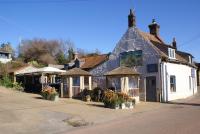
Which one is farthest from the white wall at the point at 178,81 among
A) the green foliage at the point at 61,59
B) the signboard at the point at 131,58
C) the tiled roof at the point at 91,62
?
the green foliage at the point at 61,59

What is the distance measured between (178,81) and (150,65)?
4.47 meters

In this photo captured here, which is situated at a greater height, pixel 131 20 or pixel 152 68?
pixel 131 20

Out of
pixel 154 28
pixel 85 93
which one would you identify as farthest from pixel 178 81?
pixel 85 93

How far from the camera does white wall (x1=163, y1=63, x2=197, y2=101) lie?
33281mm

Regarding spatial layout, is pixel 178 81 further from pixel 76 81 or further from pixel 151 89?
pixel 76 81

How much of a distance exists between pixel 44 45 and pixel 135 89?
59835 millimetres

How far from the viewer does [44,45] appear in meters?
88.2

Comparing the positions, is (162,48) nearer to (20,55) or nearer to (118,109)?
(118,109)

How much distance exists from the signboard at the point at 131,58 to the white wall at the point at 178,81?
3.08 m

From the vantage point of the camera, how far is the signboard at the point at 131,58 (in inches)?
1390

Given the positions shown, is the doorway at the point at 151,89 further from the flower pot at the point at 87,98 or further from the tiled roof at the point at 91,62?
the tiled roof at the point at 91,62

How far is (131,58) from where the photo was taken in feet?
118

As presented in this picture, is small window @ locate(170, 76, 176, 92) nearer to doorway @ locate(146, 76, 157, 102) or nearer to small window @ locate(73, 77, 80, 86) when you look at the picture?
doorway @ locate(146, 76, 157, 102)

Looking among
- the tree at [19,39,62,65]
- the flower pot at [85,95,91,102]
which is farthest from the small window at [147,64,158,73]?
the tree at [19,39,62,65]
